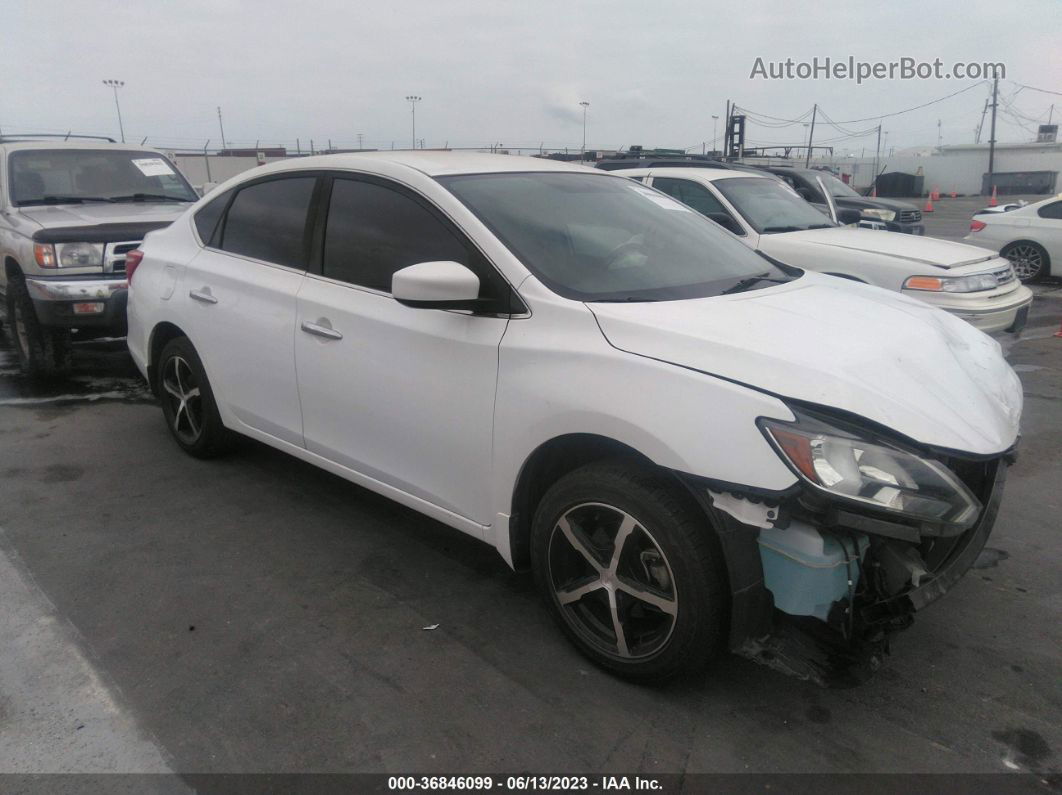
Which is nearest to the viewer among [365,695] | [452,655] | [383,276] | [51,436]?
[365,695]

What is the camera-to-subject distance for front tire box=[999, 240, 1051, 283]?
40.1 feet

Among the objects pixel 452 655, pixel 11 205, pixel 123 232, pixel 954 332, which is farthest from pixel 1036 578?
pixel 11 205

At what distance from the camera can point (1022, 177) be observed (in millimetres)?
46062

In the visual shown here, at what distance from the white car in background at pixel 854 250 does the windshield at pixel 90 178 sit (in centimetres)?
482

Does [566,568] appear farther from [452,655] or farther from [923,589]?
[923,589]

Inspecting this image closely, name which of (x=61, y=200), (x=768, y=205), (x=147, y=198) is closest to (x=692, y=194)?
(x=768, y=205)

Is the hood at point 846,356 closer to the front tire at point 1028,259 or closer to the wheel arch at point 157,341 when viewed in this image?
the wheel arch at point 157,341

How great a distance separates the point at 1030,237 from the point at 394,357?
12428mm

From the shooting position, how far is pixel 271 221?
401 cm

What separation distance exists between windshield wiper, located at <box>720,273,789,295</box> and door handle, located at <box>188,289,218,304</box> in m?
2.60

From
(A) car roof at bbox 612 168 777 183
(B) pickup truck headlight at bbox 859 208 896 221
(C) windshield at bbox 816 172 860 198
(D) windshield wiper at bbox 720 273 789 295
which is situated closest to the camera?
(D) windshield wiper at bbox 720 273 789 295

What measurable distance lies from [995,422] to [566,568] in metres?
1.47

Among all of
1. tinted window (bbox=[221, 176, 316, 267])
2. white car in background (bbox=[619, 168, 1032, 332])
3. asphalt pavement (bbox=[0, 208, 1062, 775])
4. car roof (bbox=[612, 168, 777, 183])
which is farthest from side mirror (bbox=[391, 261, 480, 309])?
car roof (bbox=[612, 168, 777, 183])

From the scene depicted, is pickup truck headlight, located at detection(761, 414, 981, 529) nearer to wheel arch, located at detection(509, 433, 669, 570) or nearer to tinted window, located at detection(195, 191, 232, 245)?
wheel arch, located at detection(509, 433, 669, 570)
